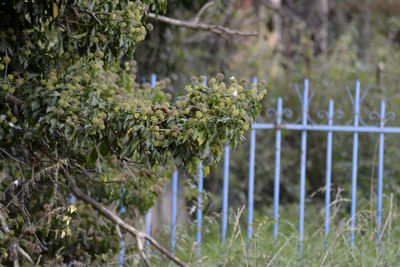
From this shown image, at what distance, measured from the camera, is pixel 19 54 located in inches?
86.9

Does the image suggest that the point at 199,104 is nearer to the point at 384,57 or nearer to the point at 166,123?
the point at 166,123

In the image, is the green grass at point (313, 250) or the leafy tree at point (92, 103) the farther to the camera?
the green grass at point (313, 250)

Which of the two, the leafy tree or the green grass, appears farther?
the green grass

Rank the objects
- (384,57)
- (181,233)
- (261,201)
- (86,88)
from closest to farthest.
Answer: (86,88) < (181,233) < (261,201) < (384,57)

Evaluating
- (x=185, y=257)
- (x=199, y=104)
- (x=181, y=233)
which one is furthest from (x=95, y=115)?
(x=185, y=257)

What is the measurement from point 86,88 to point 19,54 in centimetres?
39

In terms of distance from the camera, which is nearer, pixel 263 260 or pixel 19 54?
pixel 19 54

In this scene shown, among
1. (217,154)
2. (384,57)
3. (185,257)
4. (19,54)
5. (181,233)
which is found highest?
(384,57)

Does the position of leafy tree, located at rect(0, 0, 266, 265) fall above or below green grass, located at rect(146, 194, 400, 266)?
above

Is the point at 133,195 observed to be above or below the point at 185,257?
above

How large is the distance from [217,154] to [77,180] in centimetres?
123

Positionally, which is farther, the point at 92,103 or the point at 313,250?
the point at 313,250

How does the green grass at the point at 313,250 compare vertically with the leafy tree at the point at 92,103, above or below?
below

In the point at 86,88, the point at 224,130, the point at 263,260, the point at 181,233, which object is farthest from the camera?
the point at 181,233
